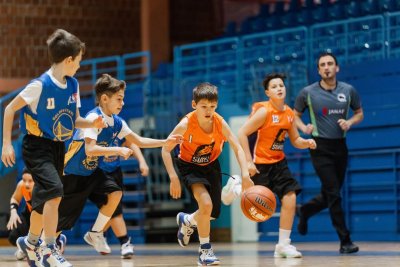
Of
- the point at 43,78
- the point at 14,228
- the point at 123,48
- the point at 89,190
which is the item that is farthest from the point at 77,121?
the point at 123,48

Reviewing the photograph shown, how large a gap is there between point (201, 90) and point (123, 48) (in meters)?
12.7

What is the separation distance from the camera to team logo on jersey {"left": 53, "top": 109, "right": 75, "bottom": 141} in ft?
22.9

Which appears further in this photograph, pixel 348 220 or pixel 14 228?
pixel 348 220

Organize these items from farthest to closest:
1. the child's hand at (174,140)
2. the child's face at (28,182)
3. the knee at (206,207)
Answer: the child's face at (28,182) < the knee at (206,207) < the child's hand at (174,140)

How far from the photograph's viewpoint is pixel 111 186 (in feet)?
30.3

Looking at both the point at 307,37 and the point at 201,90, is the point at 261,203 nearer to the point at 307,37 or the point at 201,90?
the point at 201,90

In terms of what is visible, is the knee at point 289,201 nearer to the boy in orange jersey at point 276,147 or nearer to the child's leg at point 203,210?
the boy in orange jersey at point 276,147

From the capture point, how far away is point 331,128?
9773 millimetres

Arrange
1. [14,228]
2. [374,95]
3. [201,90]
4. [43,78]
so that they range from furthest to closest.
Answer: [374,95], [14,228], [201,90], [43,78]

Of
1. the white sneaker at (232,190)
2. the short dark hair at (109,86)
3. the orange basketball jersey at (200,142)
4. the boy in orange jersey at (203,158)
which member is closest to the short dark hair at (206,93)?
the boy in orange jersey at (203,158)

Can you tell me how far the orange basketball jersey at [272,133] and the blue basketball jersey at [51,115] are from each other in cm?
277

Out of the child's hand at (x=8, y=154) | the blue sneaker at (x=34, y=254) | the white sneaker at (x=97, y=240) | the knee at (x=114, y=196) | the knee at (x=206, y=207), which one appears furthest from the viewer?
the white sneaker at (x=97, y=240)

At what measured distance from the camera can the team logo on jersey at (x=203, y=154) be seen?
8.15 metres

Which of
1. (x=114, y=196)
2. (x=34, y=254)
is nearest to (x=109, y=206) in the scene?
(x=114, y=196)
